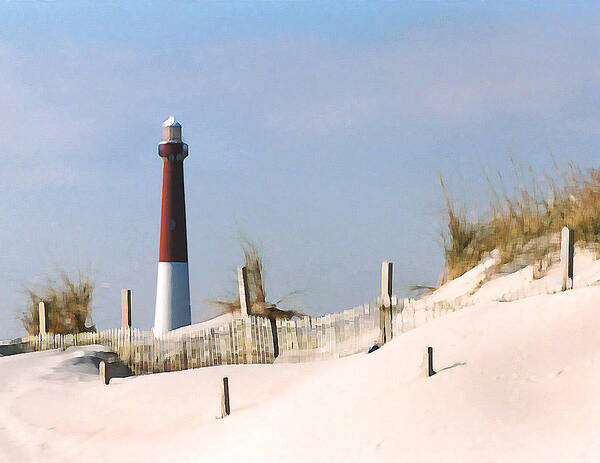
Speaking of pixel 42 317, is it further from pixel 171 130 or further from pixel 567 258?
pixel 567 258

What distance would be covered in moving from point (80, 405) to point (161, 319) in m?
10.0

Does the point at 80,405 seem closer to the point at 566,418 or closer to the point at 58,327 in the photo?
the point at 566,418

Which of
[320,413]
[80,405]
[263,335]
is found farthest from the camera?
[263,335]

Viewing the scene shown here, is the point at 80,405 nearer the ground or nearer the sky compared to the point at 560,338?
nearer the ground

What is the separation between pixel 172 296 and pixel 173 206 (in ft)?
7.86

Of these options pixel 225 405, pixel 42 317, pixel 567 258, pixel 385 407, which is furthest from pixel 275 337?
pixel 42 317

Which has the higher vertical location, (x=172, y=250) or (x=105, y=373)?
(x=172, y=250)

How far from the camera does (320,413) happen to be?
5.73 metres

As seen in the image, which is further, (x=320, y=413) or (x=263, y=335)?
(x=263, y=335)

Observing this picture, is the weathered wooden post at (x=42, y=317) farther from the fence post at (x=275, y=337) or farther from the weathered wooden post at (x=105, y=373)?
the fence post at (x=275, y=337)

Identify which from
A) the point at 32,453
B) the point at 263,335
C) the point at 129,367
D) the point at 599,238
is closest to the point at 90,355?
the point at 129,367

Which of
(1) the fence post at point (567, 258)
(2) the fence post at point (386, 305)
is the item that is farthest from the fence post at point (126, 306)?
(1) the fence post at point (567, 258)

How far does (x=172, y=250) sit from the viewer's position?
18578 mm

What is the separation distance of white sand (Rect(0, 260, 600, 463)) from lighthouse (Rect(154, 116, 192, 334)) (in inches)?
364
